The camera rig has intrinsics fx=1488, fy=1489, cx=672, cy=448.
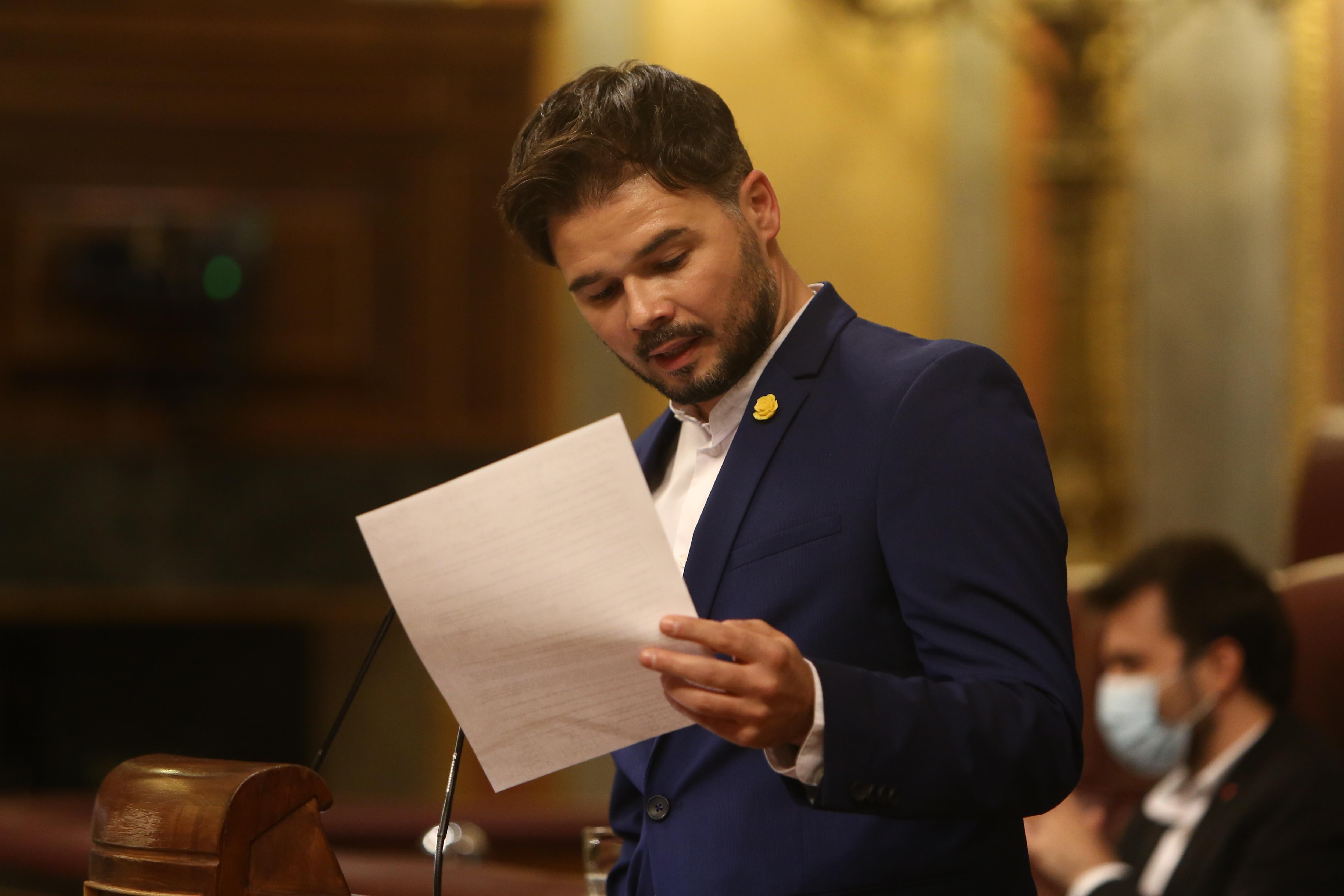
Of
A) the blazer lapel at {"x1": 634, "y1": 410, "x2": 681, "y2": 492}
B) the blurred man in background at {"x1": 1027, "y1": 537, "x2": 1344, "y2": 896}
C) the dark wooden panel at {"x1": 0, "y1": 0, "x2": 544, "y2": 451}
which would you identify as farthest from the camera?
the dark wooden panel at {"x1": 0, "y1": 0, "x2": 544, "y2": 451}

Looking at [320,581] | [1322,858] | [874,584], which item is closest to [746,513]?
[874,584]

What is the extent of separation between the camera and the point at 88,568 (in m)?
4.84

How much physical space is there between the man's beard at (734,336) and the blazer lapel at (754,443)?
3cm

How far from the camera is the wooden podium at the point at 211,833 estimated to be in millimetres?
1157

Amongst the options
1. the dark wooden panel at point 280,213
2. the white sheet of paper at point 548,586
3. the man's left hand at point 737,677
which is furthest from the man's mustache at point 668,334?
the dark wooden panel at point 280,213

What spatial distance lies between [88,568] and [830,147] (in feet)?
9.39

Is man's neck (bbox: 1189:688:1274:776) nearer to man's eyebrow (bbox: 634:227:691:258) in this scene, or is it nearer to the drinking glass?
the drinking glass

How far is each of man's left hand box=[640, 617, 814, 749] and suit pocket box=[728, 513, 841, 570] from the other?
0.76 feet

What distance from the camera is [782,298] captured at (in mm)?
1454

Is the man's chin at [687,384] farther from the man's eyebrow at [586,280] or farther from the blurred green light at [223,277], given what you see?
the blurred green light at [223,277]

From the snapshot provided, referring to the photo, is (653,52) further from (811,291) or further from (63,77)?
(811,291)

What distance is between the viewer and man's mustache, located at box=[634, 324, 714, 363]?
4.50 ft

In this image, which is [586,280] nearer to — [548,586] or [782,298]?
[782,298]

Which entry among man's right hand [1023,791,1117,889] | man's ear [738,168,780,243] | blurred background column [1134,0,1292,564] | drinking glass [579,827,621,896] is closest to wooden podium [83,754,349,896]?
drinking glass [579,827,621,896]
